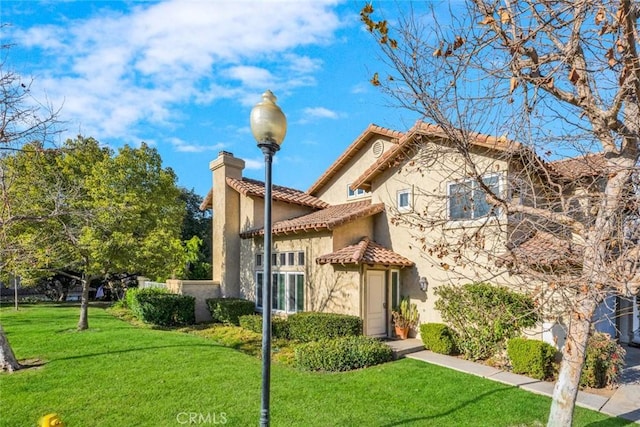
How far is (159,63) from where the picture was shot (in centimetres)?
1000

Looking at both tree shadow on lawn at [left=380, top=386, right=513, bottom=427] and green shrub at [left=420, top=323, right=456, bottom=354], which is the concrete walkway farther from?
tree shadow on lawn at [left=380, top=386, right=513, bottom=427]

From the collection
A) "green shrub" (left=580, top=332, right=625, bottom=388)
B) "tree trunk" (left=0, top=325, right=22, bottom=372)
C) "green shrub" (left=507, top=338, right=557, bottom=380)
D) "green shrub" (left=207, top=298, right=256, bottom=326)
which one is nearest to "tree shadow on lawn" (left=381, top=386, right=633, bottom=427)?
"green shrub" (left=580, top=332, right=625, bottom=388)

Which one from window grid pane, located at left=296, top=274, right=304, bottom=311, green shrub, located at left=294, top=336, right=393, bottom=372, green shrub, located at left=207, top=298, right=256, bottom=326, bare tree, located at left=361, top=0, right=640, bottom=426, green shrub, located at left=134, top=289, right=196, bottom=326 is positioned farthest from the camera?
green shrub, located at left=134, top=289, right=196, bottom=326

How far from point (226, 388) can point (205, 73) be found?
321 inches

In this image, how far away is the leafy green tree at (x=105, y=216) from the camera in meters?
14.7

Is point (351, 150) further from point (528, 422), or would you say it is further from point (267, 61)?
point (528, 422)

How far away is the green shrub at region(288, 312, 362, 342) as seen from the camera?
13656mm

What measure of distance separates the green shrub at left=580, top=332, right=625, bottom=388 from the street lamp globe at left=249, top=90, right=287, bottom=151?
991cm

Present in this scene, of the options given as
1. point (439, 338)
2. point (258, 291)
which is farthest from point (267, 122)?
point (258, 291)

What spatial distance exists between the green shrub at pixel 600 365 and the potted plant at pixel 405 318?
18.6 feet

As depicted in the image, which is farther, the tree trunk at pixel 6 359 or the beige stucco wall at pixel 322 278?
the beige stucco wall at pixel 322 278
